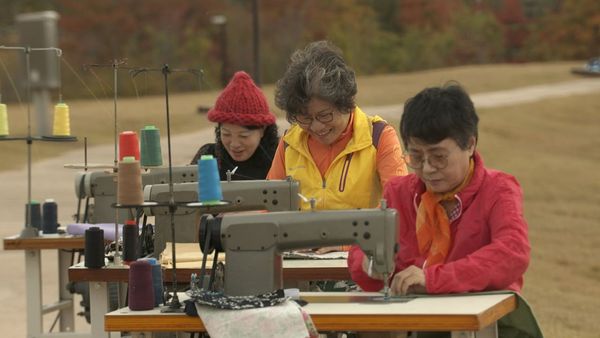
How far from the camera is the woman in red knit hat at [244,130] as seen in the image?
6.35 meters

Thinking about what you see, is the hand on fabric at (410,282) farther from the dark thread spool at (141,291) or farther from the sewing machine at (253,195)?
the sewing machine at (253,195)

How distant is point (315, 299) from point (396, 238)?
12.4 inches

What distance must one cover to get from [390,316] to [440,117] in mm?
659

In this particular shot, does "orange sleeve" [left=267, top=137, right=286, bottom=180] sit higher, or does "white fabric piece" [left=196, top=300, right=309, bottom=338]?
"orange sleeve" [left=267, top=137, right=286, bottom=180]

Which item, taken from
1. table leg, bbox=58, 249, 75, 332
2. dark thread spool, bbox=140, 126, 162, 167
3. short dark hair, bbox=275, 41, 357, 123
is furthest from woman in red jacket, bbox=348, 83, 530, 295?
table leg, bbox=58, 249, 75, 332

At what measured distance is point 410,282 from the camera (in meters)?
4.24

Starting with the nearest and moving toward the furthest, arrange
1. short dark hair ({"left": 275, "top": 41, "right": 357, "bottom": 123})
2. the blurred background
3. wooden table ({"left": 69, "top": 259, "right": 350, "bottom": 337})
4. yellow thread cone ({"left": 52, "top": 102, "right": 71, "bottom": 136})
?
wooden table ({"left": 69, "top": 259, "right": 350, "bottom": 337}) → short dark hair ({"left": 275, "top": 41, "right": 357, "bottom": 123}) → yellow thread cone ({"left": 52, "top": 102, "right": 71, "bottom": 136}) → the blurred background

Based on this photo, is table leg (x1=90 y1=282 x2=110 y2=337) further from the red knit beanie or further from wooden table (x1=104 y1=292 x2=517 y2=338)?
wooden table (x1=104 y1=292 x2=517 y2=338)

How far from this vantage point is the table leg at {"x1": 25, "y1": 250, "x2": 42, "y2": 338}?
712 centimetres

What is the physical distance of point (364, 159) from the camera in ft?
18.5

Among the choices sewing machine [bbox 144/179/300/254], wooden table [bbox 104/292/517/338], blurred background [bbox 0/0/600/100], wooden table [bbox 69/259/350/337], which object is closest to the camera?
wooden table [bbox 104/292/517/338]

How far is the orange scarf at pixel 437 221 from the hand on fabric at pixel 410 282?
10 cm

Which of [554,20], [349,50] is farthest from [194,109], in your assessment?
[554,20]

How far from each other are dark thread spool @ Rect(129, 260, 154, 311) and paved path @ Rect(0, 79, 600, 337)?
14.7ft
